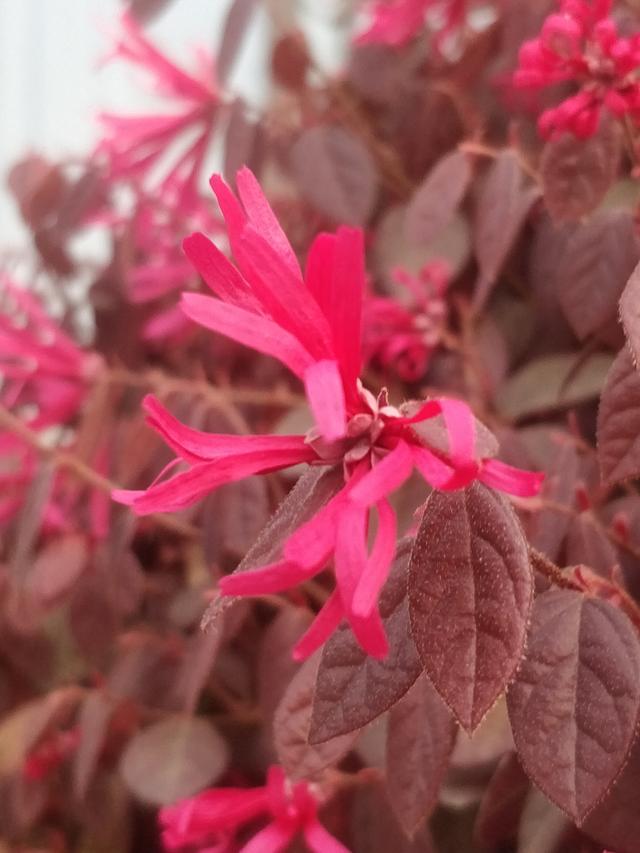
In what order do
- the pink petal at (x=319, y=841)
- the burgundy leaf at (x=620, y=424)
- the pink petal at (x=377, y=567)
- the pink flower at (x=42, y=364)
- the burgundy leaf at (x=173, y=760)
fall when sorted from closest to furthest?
the pink petal at (x=377, y=567) < the burgundy leaf at (x=620, y=424) < the pink petal at (x=319, y=841) < the burgundy leaf at (x=173, y=760) < the pink flower at (x=42, y=364)

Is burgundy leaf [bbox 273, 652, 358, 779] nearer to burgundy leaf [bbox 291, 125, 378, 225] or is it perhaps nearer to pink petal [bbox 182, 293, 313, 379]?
pink petal [bbox 182, 293, 313, 379]

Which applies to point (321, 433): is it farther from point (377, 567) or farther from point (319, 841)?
point (319, 841)

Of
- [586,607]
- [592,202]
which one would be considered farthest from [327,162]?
[586,607]

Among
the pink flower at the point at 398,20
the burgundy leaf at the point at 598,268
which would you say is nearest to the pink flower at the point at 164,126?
the pink flower at the point at 398,20

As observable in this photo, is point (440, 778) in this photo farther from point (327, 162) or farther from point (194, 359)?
point (194, 359)

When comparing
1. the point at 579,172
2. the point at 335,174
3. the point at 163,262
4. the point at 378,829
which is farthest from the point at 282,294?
the point at 163,262

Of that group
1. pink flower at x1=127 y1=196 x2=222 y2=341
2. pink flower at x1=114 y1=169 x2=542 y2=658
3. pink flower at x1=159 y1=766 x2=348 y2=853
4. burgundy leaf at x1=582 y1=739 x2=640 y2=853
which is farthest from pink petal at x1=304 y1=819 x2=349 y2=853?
pink flower at x1=127 y1=196 x2=222 y2=341

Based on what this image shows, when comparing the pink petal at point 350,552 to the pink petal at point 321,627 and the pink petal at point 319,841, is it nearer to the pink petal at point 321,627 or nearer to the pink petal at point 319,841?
the pink petal at point 321,627
